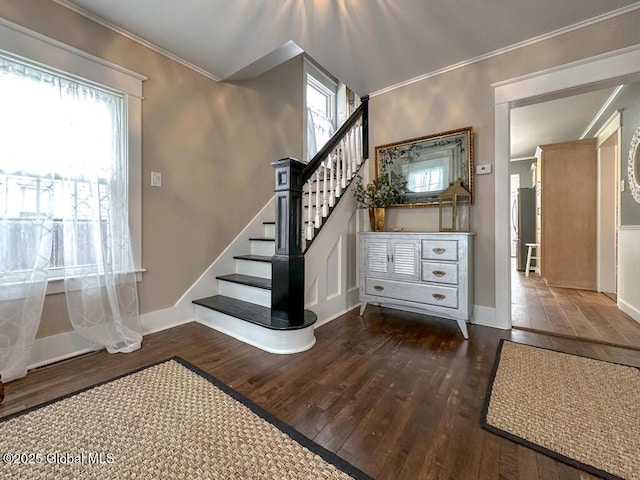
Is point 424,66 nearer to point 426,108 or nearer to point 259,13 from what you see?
point 426,108

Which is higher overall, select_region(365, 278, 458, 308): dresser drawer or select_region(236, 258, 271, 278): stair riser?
select_region(236, 258, 271, 278): stair riser

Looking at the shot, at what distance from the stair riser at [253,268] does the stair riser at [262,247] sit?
23 cm

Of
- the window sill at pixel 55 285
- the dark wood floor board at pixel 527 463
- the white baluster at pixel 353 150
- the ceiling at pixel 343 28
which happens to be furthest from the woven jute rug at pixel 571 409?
the window sill at pixel 55 285

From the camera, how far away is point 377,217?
290cm

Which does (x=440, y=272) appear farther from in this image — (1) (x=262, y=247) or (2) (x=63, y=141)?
(2) (x=63, y=141)

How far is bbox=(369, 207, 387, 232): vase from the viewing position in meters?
2.89

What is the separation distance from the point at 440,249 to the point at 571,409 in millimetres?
1263

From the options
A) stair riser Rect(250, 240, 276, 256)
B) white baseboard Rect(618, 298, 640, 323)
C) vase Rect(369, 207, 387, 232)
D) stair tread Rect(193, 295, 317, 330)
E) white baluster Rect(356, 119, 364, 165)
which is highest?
white baluster Rect(356, 119, 364, 165)

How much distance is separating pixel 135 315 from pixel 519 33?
3692mm

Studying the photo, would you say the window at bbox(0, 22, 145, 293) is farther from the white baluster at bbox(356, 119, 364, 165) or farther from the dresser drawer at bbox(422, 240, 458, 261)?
the dresser drawer at bbox(422, 240, 458, 261)

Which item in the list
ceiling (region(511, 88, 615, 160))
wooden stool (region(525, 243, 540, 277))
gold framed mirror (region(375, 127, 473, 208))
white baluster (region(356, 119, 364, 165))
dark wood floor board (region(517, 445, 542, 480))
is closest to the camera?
dark wood floor board (region(517, 445, 542, 480))

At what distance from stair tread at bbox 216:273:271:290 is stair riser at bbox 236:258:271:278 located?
4 cm

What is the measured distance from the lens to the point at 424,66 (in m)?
2.64

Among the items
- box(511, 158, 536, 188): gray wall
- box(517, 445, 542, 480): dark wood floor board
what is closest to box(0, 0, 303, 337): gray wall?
box(517, 445, 542, 480): dark wood floor board
